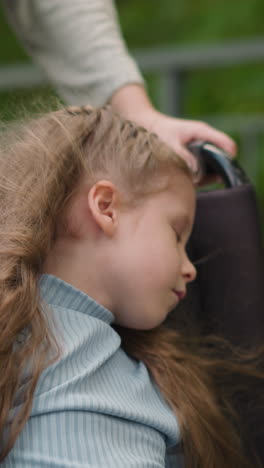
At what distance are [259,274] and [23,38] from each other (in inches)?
33.1

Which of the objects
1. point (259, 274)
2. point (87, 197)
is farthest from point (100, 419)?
point (259, 274)

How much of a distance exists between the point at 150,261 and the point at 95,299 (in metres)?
0.11

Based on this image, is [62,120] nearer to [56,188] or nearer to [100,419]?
[56,188]

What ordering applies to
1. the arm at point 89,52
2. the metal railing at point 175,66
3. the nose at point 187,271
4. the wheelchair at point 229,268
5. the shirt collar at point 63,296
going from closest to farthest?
1. the shirt collar at point 63,296
2. the nose at point 187,271
3. the wheelchair at point 229,268
4. the arm at point 89,52
5. the metal railing at point 175,66

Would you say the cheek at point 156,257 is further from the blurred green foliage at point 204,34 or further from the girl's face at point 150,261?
the blurred green foliage at point 204,34

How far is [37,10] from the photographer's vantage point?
1746mm

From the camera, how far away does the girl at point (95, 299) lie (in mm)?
1104

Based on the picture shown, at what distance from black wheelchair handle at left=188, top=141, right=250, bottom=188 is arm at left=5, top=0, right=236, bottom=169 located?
15 centimetres

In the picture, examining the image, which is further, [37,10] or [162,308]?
[37,10]

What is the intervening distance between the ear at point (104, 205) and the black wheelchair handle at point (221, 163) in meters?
0.31

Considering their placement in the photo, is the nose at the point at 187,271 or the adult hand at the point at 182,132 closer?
the nose at the point at 187,271

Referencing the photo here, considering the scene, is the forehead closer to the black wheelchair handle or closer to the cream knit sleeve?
the black wheelchair handle

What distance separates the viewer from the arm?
5.54 ft

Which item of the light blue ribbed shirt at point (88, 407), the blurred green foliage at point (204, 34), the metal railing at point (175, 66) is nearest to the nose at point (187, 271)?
the light blue ribbed shirt at point (88, 407)
